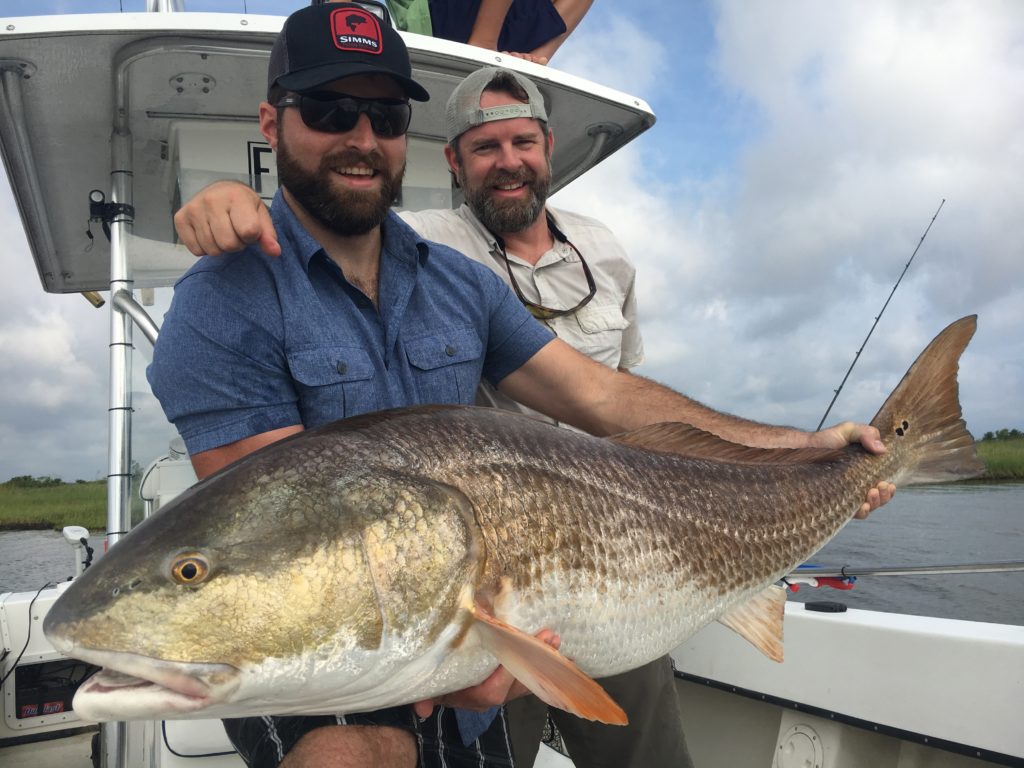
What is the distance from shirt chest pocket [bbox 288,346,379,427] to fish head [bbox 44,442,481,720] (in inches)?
19.0

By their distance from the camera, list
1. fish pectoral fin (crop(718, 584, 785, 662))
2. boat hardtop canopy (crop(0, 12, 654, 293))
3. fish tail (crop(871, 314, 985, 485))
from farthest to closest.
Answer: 1. boat hardtop canopy (crop(0, 12, 654, 293))
2. fish tail (crop(871, 314, 985, 485))
3. fish pectoral fin (crop(718, 584, 785, 662))

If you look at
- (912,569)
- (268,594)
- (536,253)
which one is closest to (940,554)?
(912,569)

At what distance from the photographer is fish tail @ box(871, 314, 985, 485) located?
2.80 metres

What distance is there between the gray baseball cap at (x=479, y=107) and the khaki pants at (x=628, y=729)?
7.38ft

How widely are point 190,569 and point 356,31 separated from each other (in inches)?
60.9

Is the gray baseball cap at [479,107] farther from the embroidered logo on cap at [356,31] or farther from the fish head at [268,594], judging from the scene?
the fish head at [268,594]

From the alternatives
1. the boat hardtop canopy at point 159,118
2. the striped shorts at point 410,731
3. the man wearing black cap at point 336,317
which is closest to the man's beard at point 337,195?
the man wearing black cap at point 336,317

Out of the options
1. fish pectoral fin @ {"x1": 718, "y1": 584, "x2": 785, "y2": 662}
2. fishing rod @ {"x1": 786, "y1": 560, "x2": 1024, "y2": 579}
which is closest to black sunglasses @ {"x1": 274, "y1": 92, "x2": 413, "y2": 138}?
fish pectoral fin @ {"x1": 718, "y1": 584, "x2": 785, "y2": 662}

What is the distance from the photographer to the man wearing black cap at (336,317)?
6.56 ft

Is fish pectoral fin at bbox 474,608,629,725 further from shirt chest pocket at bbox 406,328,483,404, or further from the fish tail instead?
the fish tail

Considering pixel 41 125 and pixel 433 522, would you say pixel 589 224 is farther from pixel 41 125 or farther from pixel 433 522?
pixel 41 125

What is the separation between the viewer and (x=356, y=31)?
2.24 metres

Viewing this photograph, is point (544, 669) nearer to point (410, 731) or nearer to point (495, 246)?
point (410, 731)

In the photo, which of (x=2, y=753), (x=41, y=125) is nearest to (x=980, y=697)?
(x=41, y=125)
